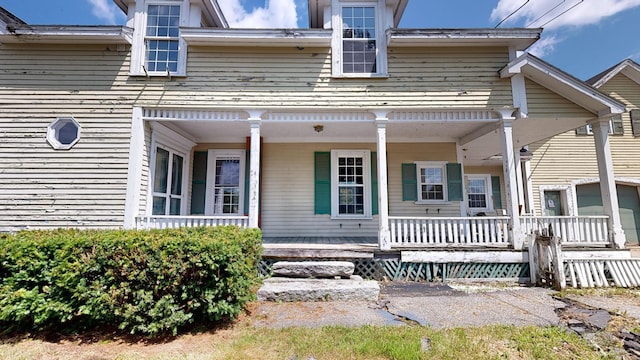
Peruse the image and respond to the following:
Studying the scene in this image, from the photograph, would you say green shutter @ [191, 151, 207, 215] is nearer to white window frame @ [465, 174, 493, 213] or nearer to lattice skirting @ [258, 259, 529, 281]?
lattice skirting @ [258, 259, 529, 281]

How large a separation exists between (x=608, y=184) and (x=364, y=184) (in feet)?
16.9

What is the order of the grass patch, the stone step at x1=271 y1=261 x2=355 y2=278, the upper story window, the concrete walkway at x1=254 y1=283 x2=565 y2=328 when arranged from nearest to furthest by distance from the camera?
1. the grass patch
2. the concrete walkway at x1=254 y1=283 x2=565 y2=328
3. the stone step at x1=271 y1=261 x2=355 y2=278
4. the upper story window

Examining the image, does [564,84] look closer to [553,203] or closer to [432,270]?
[432,270]

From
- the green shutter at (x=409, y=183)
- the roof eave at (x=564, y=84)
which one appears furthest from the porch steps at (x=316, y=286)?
the roof eave at (x=564, y=84)

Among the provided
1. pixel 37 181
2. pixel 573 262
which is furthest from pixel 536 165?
pixel 37 181

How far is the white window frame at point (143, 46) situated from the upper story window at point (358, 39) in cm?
343

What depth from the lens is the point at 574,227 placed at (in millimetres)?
5961

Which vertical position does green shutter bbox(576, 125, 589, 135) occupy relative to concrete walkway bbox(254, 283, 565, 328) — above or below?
above

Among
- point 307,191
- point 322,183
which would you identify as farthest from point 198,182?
point 322,183

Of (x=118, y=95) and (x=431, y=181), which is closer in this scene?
(x=118, y=95)

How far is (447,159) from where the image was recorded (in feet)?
25.7

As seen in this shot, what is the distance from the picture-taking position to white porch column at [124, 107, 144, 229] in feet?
18.3

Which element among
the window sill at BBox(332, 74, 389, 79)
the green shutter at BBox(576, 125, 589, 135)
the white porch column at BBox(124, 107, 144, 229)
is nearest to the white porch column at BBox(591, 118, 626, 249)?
the green shutter at BBox(576, 125, 589, 135)

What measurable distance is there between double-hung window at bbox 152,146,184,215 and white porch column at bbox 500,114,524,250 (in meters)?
7.53
